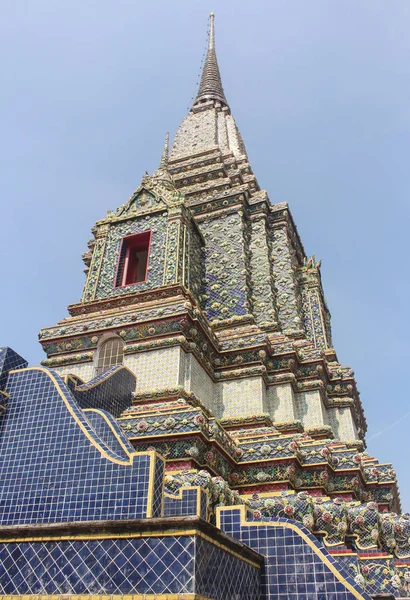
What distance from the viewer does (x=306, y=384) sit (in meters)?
15.5

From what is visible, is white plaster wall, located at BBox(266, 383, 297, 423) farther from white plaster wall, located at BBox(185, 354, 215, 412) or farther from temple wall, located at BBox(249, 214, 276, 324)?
Answer: temple wall, located at BBox(249, 214, 276, 324)

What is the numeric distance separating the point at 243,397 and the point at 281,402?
4.16 ft

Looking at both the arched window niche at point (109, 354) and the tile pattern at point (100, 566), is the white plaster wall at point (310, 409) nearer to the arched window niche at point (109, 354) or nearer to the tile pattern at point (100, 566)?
the arched window niche at point (109, 354)

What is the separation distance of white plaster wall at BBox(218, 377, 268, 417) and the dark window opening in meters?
4.08

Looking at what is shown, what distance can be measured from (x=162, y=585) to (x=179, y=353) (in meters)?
Answer: 7.82

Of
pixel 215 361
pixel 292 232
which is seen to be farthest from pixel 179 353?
pixel 292 232

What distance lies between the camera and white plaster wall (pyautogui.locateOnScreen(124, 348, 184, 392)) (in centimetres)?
1209

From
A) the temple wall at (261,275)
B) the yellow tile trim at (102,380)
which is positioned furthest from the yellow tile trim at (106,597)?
the temple wall at (261,275)

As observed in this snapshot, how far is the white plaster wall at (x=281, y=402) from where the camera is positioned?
14211 millimetres

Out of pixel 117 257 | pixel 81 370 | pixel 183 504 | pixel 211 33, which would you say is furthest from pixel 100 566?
pixel 211 33

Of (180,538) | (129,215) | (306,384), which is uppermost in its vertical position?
(129,215)

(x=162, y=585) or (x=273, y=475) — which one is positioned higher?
(x=273, y=475)

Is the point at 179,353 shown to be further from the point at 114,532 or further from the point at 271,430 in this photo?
the point at 114,532

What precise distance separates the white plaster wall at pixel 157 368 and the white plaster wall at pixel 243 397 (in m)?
2.11
